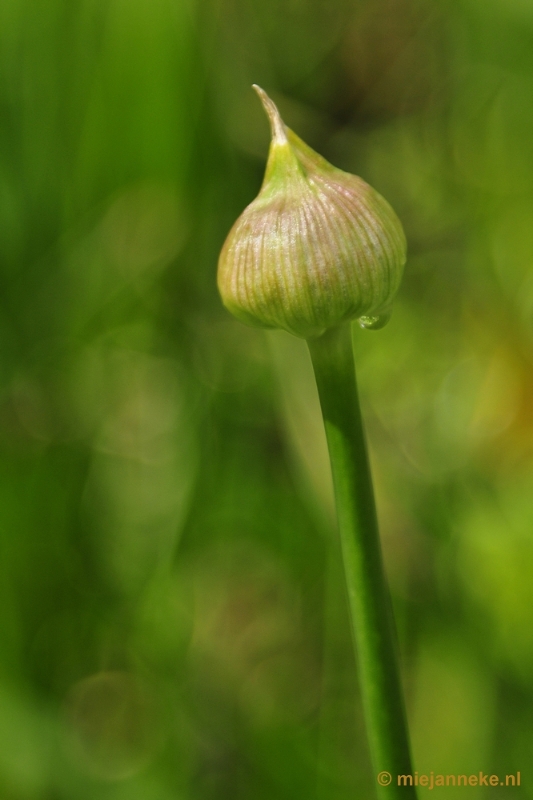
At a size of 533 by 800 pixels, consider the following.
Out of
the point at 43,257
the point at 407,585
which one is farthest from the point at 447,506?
the point at 43,257

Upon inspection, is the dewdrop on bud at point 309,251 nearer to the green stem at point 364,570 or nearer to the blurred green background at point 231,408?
the green stem at point 364,570

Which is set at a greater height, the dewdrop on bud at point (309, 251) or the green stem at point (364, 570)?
the dewdrop on bud at point (309, 251)

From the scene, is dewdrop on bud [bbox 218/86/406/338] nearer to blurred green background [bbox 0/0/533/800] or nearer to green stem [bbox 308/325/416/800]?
green stem [bbox 308/325/416/800]

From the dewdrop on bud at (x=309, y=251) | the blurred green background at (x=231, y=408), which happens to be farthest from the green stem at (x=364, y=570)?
the blurred green background at (x=231, y=408)

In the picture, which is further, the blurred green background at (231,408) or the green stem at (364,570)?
the blurred green background at (231,408)

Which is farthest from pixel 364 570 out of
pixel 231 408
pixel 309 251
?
pixel 231 408

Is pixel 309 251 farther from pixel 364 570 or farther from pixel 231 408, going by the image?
pixel 231 408
